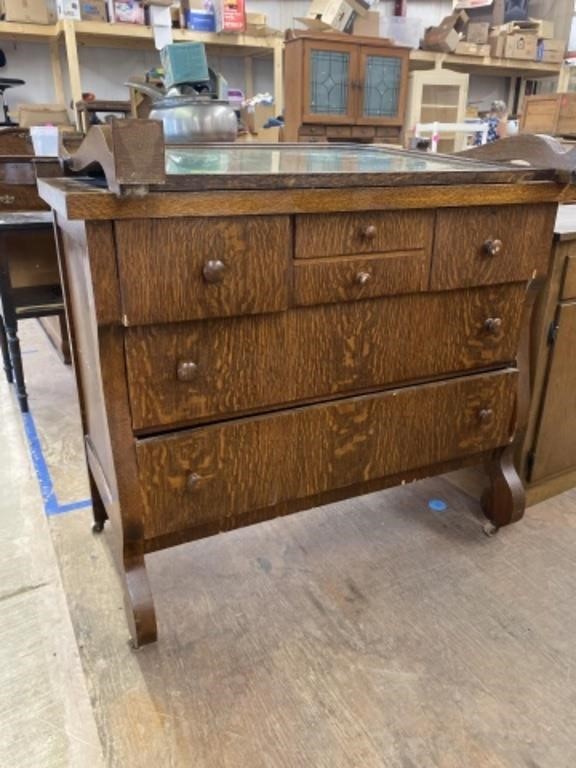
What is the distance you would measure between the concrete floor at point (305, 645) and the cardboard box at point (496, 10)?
560cm

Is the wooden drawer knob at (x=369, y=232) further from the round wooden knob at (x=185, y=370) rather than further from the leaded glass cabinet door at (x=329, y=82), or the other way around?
the leaded glass cabinet door at (x=329, y=82)

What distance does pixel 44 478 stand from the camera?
1.65 m

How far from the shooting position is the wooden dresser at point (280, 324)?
86 centimetres

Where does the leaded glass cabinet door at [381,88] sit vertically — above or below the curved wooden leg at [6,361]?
above

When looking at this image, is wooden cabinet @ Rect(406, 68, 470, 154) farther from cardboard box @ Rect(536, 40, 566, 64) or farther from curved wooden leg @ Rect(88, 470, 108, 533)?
curved wooden leg @ Rect(88, 470, 108, 533)

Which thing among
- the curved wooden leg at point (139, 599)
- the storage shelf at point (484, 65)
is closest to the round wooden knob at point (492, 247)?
the curved wooden leg at point (139, 599)

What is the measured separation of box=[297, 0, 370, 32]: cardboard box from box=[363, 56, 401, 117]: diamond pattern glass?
12.3 inches

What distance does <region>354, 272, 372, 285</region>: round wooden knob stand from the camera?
3.32ft

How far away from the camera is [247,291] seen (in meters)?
0.93

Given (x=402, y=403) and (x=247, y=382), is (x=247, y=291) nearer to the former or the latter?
(x=247, y=382)

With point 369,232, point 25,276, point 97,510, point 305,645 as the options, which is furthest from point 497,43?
point 305,645

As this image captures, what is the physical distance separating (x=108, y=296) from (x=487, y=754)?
893 mm

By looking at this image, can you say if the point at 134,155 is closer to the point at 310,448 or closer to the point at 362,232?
the point at 362,232

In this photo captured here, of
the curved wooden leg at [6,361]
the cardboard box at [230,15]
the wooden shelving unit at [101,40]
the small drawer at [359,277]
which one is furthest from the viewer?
the cardboard box at [230,15]
